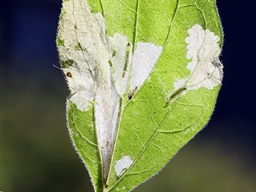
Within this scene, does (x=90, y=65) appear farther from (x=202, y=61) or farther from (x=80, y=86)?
(x=202, y=61)

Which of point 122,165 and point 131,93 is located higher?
point 131,93

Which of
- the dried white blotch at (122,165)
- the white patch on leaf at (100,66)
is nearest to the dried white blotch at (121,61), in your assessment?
the white patch on leaf at (100,66)

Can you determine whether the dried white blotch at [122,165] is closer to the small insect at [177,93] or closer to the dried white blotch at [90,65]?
the dried white blotch at [90,65]

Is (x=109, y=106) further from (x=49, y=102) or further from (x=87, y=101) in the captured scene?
(x=49, y=102)

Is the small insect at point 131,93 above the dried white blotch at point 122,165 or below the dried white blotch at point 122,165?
above

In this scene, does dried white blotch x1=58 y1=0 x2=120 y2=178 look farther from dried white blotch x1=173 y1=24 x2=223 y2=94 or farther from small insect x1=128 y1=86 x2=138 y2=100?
dried white blotch x1=173 y1=24 x2=223 y2=94

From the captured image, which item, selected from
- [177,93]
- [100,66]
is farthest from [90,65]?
[177,93]

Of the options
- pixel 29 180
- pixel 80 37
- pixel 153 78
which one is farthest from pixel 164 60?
pixel 29 180
